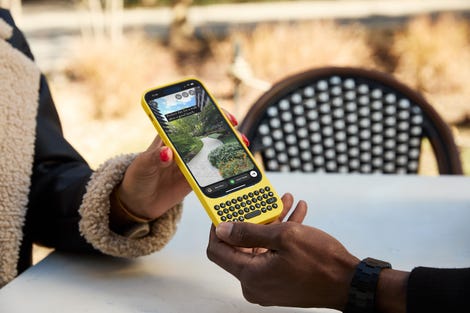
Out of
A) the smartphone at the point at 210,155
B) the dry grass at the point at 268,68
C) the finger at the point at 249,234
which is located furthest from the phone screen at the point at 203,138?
the dry grass at the point at 268,68

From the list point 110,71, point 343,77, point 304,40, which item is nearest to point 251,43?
point 304,40

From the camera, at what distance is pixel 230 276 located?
0.95 m

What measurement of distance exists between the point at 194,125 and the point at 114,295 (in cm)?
26

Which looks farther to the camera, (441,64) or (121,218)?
(441,64)

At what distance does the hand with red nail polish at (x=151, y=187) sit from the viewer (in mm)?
956

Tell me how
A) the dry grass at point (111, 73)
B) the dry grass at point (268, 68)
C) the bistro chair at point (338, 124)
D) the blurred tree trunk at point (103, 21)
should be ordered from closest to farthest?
the bistro chair at point (338, 124) < the dry grass at point (268, 68) < the dry grass at point (111, 73) < the blurred tree trunk at point (103, 21)

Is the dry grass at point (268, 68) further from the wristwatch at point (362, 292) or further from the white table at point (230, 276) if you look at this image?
the wristwatch at point (362, 292)

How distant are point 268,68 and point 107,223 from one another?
14.5ft

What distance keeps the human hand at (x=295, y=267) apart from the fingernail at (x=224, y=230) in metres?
0.01

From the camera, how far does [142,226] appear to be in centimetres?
100

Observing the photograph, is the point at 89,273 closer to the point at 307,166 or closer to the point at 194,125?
the point at 194,125

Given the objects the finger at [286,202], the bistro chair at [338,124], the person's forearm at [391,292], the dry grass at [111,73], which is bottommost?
the dry grass at [111,73]

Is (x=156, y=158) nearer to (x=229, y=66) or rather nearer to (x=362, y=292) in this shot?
(x=362, y=292)

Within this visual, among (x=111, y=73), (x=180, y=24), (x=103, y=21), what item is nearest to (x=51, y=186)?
(x=111, y=73)
